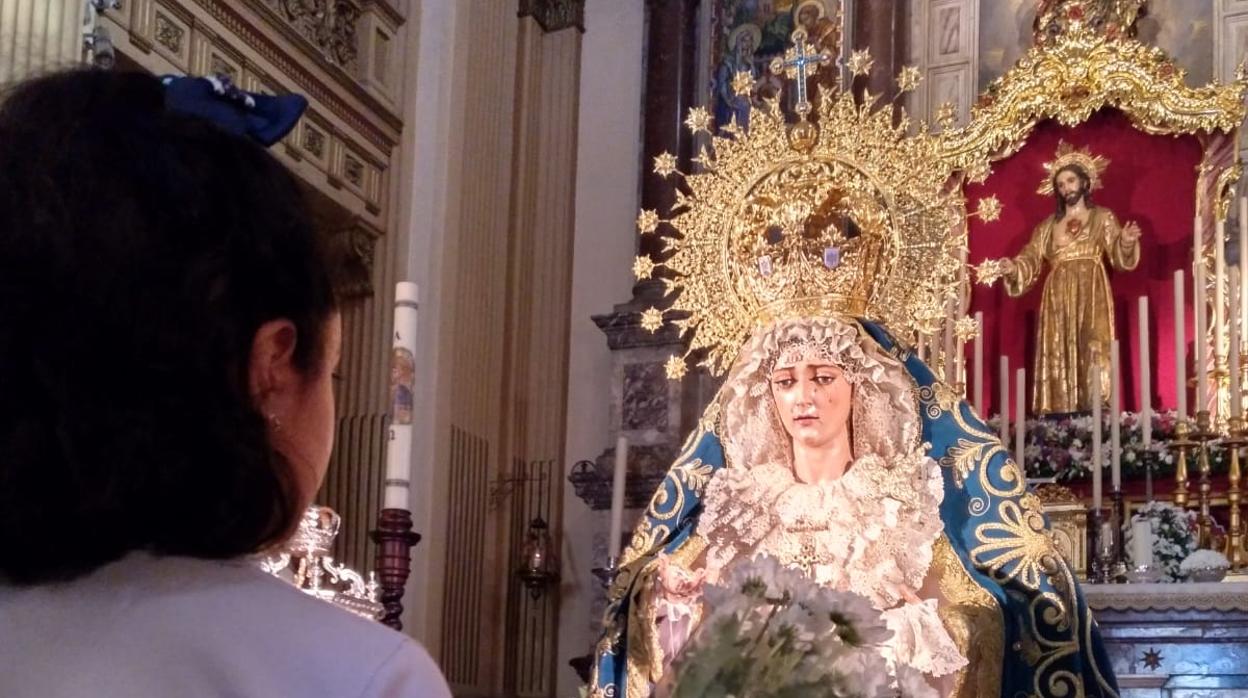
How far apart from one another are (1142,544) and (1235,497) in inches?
25.0

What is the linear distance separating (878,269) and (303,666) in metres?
3.57

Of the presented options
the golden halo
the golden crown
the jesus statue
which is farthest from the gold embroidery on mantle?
the golden halo

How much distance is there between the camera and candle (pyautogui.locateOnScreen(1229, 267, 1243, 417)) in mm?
5156

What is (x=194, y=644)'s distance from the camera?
842 mm

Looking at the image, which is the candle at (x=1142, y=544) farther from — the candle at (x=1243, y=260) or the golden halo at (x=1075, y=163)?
the golden halo at (x=1075, y=163)

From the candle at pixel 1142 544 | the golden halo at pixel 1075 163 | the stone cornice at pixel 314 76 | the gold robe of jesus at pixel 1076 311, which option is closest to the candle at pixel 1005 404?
the gold robe of jesus at pixel 1076 311

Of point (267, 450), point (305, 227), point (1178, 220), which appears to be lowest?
point (267, 450)

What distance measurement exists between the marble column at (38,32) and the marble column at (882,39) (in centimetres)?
373

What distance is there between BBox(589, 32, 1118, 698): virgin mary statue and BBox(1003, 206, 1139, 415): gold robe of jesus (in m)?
1.90

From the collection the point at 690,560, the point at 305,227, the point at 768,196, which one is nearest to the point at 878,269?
the point at 768,196

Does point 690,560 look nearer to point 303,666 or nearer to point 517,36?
point 303,666

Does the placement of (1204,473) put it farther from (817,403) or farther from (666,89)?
(666,89)

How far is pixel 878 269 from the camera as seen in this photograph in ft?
14.0

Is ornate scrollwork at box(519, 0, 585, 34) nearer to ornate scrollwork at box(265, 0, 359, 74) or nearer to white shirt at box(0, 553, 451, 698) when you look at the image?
ornate scrollwork at box(265, 0, 359, 74)
